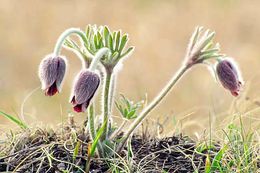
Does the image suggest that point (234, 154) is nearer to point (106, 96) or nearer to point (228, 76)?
point (228, 76)

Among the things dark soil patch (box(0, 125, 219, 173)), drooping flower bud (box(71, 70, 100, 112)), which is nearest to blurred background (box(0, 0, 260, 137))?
dark soil patch (box(0, 125, 219, 173))

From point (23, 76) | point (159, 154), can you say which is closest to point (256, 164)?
point (159, 154)

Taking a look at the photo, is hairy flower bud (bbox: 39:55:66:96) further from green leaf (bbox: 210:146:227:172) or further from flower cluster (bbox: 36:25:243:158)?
green leaf (bbox: 210:146:227:172)

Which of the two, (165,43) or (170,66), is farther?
(165,43)

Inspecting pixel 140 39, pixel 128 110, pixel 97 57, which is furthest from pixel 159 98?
pixel 140 39

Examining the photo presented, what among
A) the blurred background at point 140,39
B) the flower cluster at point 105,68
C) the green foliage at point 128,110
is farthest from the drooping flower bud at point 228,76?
the blurred background at point 140,39

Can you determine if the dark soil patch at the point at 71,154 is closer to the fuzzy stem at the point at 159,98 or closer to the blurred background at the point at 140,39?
the fuzzy stem at the point at 159,98

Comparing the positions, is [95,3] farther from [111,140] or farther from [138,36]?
[111,140]
